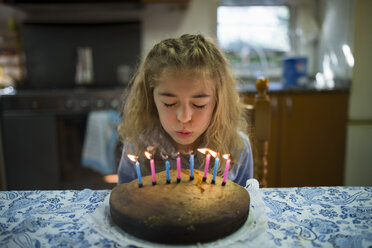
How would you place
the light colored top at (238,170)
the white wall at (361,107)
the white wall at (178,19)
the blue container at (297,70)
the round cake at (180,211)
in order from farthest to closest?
the white wall at (178,19), the blue container at (297,70), the white wall at (361,107), the light colored top at (238,170), the round cake at (180,211)

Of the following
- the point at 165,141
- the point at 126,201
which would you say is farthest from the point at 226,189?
the point at 165,141

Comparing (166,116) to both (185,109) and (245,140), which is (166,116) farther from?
(245,140)

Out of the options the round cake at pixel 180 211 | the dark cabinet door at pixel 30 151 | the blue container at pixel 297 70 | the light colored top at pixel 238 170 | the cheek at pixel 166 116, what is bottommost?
the dark cabinet door at pixel 30 151

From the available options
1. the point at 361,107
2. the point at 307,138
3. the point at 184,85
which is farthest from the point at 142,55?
the point at 184,85

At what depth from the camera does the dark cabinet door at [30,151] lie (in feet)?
7.60

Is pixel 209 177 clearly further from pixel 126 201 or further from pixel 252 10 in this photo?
pixel 252 10

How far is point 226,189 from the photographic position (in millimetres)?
674

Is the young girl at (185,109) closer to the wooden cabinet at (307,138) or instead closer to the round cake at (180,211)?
the round cake at (180,211)

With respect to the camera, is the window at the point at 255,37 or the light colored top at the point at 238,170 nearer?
the light colored top at the point at 238,170

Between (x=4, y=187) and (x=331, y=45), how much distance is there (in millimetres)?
2728

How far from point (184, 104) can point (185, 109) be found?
14 millimetres

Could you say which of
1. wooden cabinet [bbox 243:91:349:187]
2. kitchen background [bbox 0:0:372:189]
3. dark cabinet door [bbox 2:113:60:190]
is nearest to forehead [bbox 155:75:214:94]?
kitchen background [bbox 0:0:372:189]

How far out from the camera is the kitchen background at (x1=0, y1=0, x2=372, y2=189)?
2270mm

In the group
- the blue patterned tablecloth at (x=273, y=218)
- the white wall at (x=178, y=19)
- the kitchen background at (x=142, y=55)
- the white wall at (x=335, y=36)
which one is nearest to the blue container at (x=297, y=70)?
the kitchen background at (x=142, y=55)
